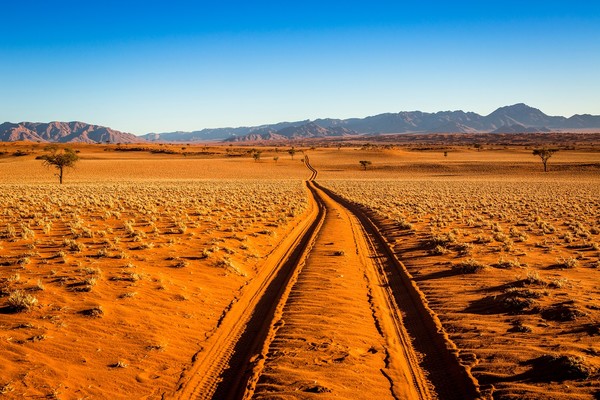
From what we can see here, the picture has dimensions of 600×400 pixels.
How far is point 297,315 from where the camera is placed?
952cm

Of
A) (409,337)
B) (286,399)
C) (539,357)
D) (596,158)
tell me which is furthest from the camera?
(596,158)

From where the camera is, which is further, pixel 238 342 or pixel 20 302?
pixel 20 302

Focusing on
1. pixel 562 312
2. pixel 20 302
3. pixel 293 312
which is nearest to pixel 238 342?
pixel 293 312

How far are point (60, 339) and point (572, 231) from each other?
23.0m

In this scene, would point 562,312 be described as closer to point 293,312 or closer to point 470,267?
point 470,267

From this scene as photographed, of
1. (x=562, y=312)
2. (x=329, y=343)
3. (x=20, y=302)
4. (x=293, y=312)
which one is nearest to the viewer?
(x=329, y=343)

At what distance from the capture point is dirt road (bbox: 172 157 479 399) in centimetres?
659

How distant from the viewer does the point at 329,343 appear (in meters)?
8.19

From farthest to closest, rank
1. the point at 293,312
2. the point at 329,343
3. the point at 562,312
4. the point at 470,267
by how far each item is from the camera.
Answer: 1. the point at 470,267
2. the point at 293,312
3. the point at 562,312
4. the point at 329,343

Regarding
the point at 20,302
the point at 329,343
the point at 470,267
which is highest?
the point at 20,302

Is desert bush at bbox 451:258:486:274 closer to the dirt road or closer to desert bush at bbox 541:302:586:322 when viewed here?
the dirt road

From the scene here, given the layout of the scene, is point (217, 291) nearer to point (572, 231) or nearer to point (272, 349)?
point (272, 349)

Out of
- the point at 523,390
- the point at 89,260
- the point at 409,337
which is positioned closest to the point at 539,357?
the point at 523,390

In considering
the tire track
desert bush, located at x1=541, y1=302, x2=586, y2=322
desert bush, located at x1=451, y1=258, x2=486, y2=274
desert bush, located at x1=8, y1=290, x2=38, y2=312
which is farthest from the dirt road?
desert bush, located at x1=8, y1=290, x2=38, y2=312
